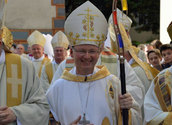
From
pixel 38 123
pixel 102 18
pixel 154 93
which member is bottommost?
pixel 38 123

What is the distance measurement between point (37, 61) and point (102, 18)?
5.80m

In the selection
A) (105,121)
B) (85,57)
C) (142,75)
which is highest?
(85,57)

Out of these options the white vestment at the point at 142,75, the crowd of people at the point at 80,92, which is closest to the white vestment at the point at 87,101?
the crowd of people at the point at 80,92

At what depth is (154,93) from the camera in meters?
4.25

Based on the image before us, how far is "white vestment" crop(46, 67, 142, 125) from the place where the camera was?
4.35 metres

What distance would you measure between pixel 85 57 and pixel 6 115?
0.97m

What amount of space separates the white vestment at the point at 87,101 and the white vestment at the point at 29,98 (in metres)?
0.17

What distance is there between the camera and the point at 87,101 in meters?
4.41

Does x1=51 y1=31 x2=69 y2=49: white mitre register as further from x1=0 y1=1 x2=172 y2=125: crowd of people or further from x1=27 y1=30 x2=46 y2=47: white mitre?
x1=0 y1=1 x2=172 y2=125: crowd of people

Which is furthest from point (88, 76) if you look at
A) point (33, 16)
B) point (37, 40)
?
point (33, 16)

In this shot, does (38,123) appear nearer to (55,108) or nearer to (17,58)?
(55,108)

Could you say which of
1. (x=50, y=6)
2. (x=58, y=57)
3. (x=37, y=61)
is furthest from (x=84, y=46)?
(x=50, y=6)

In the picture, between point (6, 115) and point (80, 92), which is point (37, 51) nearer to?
point (80, 92)

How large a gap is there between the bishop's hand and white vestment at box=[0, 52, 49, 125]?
0.28 feet
